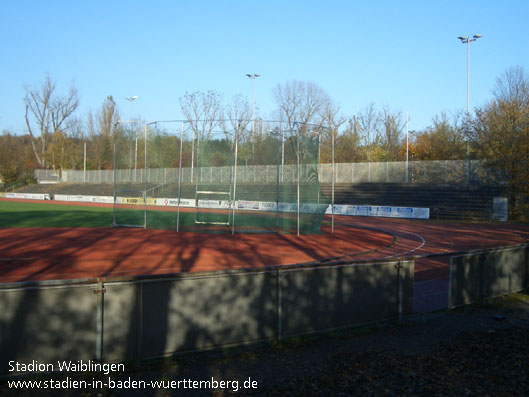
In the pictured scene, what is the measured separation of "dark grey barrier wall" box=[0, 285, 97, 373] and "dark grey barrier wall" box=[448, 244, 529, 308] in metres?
6.38

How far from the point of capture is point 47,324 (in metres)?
4.86

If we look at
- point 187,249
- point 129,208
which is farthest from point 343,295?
point 129,208

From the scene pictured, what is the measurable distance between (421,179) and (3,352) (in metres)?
39.9

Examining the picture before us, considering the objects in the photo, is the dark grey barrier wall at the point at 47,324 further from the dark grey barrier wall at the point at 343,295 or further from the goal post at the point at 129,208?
the goal post at the point at 129,208

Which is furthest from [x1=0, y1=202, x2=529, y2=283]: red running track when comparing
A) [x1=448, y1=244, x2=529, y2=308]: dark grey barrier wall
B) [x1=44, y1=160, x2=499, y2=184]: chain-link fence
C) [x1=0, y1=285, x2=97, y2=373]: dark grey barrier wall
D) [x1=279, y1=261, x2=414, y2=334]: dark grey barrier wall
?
[x1=0, y1=285, x2=97, y2=373]: dark grey barrier wall

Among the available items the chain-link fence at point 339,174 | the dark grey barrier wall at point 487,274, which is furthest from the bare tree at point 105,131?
the dark grey barrier wall at point 487,274

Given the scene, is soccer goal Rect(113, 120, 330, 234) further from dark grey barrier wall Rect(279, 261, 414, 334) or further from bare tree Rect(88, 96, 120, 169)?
bare tree Rect(88, 96, 120, 169)

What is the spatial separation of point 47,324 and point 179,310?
1.46 m

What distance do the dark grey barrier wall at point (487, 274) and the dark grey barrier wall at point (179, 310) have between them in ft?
6.84

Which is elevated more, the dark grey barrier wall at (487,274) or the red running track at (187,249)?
the dark grey barrier wall at (487,274)

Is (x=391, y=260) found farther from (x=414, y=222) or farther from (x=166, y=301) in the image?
(x=414, y=222)

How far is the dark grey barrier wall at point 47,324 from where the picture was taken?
4.71m

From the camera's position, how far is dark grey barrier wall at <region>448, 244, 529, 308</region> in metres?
8.51

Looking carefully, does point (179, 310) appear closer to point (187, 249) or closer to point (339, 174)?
point (187, 249)
